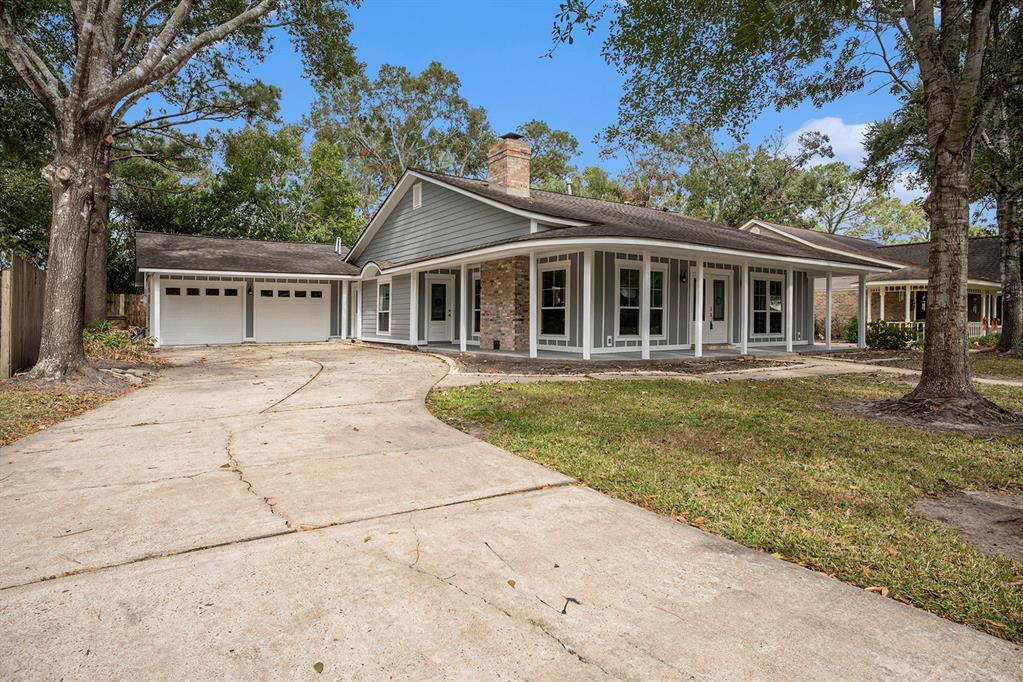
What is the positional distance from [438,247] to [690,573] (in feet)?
49.1

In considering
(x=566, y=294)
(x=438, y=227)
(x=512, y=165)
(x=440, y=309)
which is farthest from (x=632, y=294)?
(x=440, y=309)

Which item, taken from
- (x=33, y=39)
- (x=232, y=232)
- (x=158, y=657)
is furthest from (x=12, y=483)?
(x=232, y=232)

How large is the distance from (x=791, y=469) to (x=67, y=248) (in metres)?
10.3

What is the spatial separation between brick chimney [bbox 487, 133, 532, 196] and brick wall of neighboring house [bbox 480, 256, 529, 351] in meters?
2.12

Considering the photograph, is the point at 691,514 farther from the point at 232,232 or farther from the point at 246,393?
the point at 232,232

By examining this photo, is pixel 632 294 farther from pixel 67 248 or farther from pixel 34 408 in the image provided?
pixel 34 408

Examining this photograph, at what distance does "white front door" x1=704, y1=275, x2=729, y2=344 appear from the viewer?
15438 millimetres

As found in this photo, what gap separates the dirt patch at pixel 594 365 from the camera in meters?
11.0

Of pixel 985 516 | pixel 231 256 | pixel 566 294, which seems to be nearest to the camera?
pixel 985 516

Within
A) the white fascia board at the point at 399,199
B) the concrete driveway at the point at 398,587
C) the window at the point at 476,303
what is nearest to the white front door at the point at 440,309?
the window at the point at 476,303

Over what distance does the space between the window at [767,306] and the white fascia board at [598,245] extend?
142 centimetres

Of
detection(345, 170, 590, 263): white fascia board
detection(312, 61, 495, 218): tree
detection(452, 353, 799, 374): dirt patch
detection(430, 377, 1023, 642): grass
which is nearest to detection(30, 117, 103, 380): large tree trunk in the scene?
detection(430, 377, 1023, 642): grass

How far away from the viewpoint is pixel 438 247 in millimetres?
16844

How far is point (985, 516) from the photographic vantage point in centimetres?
360
